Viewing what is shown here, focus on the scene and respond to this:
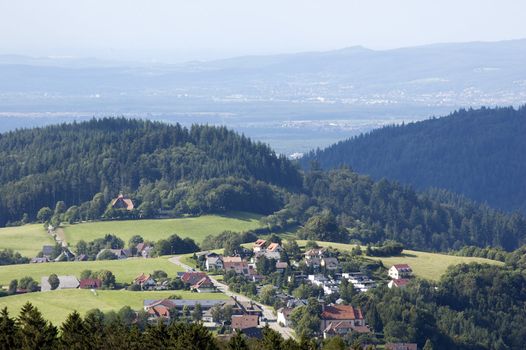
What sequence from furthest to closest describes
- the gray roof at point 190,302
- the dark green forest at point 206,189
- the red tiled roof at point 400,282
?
the dark green forest at point 206,189, the red tiled roof at point 400,282, the gray roof at point 190,302

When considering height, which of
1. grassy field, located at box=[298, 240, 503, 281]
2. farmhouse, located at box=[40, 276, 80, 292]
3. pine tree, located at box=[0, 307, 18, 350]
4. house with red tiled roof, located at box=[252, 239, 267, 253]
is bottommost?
grassy field, located at box=[298, 240, 503, 281]

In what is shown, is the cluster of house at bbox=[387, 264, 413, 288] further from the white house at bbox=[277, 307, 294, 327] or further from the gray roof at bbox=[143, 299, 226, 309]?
the gray roof at bbox=[143, 299, 226, 309]

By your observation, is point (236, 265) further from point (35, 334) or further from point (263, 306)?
point (35, 334)

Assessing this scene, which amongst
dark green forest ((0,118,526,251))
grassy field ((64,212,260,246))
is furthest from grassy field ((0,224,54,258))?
dark green forest ((0,118,526,251))

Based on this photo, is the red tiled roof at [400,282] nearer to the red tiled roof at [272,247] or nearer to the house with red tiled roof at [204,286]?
the house with red tiled roof at [204,286]

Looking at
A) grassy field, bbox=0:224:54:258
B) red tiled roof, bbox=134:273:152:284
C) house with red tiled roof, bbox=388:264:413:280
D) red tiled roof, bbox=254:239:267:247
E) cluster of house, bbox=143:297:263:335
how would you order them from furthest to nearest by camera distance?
grassy field, bbox=0:224:54:258 < red tiled roof, bbox=254:239:267:247 < house with red tiled roof, bbox=388:264:413:280 < red tiled roof, bbox=134:273:152:284 < cluster of house, bbox=143:297:263:335

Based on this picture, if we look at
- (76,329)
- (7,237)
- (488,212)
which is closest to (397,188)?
(488,212)

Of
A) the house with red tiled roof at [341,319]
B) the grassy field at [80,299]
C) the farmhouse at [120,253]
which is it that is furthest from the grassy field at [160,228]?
the house with red tiled roof at [341,319]
